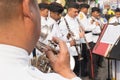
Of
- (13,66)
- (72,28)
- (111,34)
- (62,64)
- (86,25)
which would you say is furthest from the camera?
(86,25)

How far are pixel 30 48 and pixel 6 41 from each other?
9cm

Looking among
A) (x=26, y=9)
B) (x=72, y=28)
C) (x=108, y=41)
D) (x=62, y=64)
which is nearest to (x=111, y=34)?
(x=108, y=41)

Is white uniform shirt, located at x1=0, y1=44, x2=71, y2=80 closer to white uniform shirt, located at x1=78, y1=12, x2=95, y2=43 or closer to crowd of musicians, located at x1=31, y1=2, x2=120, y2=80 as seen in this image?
crowd of musicians, located at x1=31, y1=2, x2=120, y2=80

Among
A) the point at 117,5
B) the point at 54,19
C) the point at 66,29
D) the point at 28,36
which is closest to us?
the point at 28,36

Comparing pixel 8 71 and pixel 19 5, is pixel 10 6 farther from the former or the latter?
pixel 8 71

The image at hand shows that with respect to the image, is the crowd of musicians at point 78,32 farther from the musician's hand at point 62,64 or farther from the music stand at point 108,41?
the musician's hand at point 62,64

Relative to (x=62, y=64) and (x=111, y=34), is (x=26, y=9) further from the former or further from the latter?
(x=111, y=34)

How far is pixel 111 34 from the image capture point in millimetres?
5023

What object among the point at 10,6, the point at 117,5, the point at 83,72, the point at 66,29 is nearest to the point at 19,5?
the point at 10,6

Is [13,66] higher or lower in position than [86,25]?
higher

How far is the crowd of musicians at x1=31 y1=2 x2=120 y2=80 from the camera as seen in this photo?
231 inches

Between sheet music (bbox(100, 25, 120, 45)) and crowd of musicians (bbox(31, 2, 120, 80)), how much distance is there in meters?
0.83

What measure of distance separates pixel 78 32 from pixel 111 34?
1728 mm

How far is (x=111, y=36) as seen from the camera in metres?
5.02
